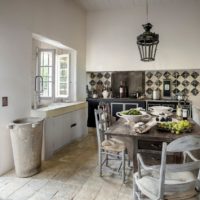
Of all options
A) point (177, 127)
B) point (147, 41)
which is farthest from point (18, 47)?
point (177, 127)

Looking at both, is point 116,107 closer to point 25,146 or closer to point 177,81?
point 177,81

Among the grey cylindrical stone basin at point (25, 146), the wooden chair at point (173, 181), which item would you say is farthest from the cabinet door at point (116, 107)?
the wooden chair at point (173, 181)

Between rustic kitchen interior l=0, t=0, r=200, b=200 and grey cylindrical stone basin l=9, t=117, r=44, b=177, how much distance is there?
14 millimetres

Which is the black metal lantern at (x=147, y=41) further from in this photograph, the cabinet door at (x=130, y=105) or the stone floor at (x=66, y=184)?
the cabinet door at (x=130, y=105)

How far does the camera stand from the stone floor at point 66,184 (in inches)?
99.2

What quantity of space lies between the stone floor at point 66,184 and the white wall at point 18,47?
1.64 feet

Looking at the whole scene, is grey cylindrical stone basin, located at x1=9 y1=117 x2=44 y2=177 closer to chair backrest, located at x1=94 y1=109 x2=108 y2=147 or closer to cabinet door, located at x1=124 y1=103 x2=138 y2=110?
chair backrest, located at x1=94 y1=109 x2=108 y2=147

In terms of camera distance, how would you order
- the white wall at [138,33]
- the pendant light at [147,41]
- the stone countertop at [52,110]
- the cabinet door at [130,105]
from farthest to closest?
the cabinet door at [130,105]
the white wall at [138,33]
the stone countertop at [52,110]
the pendant light at [147,41]

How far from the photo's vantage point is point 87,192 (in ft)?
8.55

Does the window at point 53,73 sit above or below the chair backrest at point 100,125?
A: above

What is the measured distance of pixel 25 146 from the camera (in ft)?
9.70

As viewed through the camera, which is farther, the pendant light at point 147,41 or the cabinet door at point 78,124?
the cabinet door at point 78,124

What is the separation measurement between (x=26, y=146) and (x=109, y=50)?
354 cm

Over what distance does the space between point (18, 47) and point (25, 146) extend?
4.90ft
